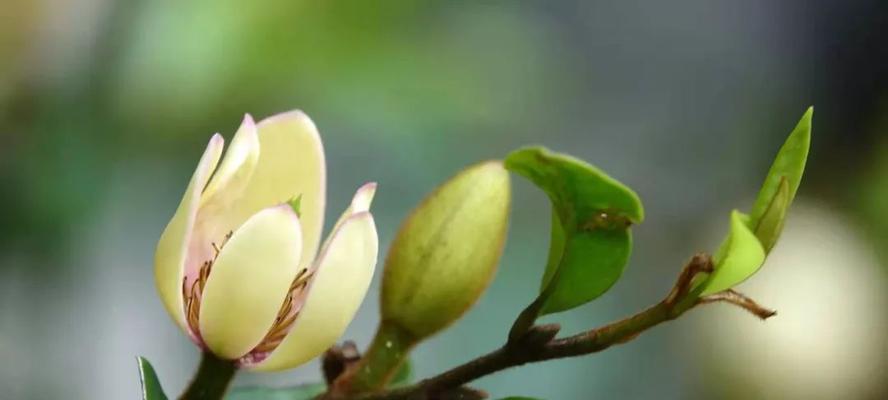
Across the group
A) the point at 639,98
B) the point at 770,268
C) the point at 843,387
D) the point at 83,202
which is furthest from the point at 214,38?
the point at 843,387

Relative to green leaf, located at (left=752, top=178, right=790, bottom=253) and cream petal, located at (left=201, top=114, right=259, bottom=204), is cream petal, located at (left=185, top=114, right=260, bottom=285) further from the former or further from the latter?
green leaf, located at (left=752, top=178, right=790, bottom=253)

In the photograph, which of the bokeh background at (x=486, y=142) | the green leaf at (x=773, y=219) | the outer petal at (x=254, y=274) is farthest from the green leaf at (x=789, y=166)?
the bokeh background at (x=486, y=142)

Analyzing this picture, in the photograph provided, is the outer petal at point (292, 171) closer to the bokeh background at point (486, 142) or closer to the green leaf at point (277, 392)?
the green leaf at point (277, 392)

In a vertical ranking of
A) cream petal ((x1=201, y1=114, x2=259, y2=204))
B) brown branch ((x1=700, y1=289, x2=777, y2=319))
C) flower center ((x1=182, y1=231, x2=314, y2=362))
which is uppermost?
cream petal ((x1=201, y1=114, x2=259, y2=204))

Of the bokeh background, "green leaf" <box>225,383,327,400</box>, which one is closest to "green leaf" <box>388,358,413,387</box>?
"green leaf" <box>225,383,327,400</box>

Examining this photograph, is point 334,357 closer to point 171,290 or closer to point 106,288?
point 171,290

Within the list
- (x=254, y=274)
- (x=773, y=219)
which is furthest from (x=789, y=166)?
(x=254, y=274)
